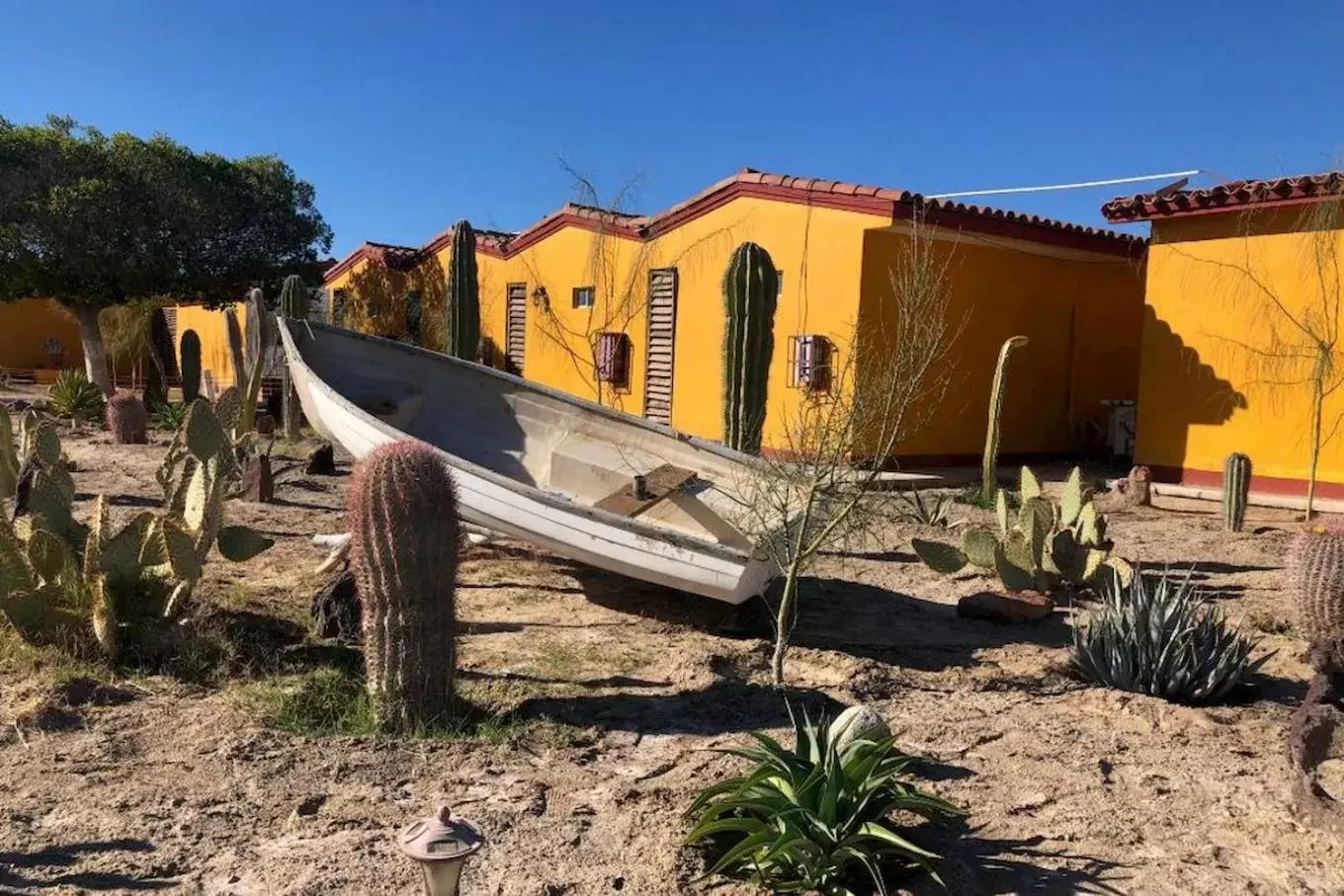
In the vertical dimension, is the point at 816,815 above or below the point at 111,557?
below

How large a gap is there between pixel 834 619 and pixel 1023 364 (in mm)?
9325

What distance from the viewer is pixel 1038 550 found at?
22.2 ft

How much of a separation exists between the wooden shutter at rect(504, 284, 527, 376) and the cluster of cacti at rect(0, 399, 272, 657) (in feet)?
44.7

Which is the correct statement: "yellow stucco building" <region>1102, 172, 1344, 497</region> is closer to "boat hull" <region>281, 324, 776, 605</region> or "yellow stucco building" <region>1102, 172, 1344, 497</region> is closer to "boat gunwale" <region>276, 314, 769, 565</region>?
"boat gunwale" <region>276, 314, 769, 565</region>

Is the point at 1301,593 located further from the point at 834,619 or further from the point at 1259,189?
the point at 1259,189

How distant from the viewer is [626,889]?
2.95 metres

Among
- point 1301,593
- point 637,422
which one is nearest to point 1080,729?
point 1301,593

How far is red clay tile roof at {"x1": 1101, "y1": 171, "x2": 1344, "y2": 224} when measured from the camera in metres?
10.2

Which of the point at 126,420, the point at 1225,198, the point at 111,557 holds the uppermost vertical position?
the point at 1225,198

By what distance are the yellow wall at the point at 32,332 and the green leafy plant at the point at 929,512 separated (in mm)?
26505

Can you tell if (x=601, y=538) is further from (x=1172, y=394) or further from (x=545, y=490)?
(x=1172, y=394)

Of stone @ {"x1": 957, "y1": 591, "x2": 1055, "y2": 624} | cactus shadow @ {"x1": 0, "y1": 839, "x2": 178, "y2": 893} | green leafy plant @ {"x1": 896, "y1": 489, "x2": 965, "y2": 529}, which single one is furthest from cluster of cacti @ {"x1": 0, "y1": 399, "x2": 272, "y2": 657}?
green leafy plant @ {"x1": 896, "y1": 489, "x2": 965, "y2": 529}

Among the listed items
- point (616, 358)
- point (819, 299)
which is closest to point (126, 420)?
point (616, 358)

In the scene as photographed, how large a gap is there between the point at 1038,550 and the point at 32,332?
1191 inches
